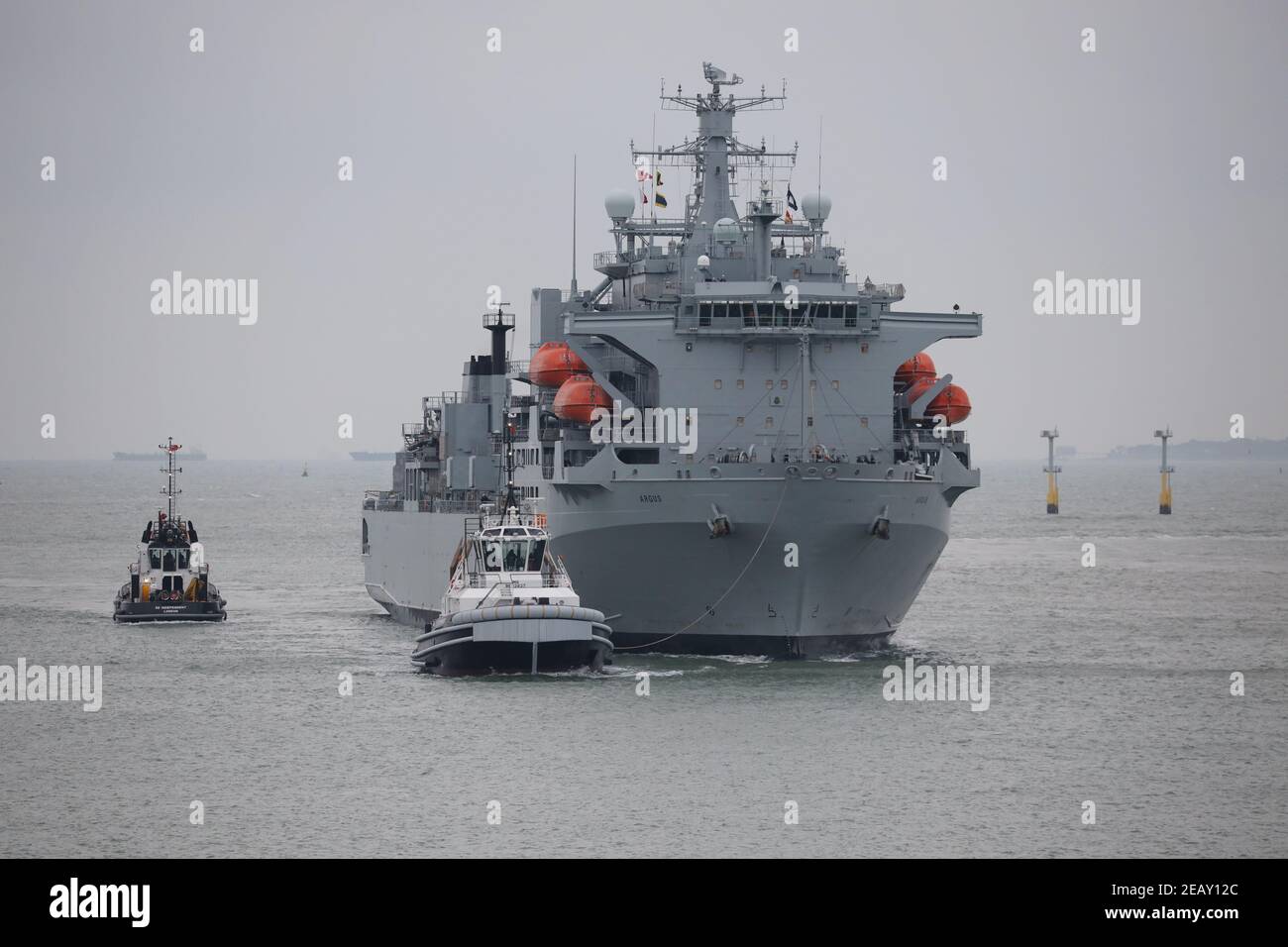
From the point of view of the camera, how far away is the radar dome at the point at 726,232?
5659cm

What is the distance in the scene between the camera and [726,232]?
56594mm

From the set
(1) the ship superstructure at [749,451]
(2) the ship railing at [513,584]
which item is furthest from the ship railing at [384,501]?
(2) the ship railing at [513,584]

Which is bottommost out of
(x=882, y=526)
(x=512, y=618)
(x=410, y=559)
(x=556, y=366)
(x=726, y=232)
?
(x=512, y=618)

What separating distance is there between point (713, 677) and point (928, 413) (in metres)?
12.4

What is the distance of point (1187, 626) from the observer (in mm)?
64625

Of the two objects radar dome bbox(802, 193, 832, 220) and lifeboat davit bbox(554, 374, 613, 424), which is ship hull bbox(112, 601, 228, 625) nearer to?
lifeboat davit bbox(554, 374, 613, 424)

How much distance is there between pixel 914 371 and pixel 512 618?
1570 cm

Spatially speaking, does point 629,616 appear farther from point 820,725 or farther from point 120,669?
point 120,669

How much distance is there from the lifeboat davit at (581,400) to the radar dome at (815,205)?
12.1 metres

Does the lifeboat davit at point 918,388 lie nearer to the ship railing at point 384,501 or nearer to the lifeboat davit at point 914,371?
the lifeboat davit at point 914,371

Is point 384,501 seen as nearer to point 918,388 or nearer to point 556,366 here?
point 556,366

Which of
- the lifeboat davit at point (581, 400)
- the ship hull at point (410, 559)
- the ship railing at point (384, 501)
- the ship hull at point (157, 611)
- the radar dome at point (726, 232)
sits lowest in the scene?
the ship hull at point (157, 611)

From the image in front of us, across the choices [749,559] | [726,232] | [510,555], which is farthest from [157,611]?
[749,559]

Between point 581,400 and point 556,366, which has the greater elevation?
point 556,366
